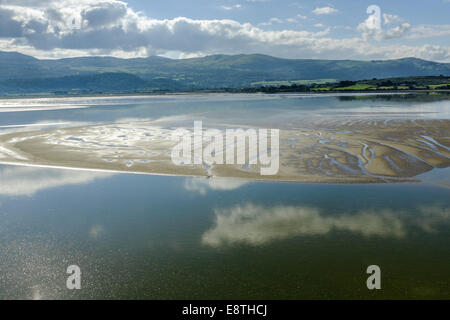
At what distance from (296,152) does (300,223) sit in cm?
1366

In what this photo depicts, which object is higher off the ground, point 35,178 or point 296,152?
point 296,152

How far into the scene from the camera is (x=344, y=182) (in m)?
21.2

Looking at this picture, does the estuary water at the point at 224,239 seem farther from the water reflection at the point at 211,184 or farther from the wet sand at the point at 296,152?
the wet sand at the point at 296,152

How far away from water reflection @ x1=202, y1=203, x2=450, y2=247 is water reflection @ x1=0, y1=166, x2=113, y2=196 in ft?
35.3

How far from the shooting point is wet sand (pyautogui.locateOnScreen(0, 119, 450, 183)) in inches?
922

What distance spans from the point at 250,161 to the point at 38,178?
14.3 meters

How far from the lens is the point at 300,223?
15.6 m

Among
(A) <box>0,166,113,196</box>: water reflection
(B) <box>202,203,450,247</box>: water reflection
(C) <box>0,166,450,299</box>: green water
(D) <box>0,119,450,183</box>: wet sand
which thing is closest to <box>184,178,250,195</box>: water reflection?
(C) <box>0,166,450,299</box>: green water

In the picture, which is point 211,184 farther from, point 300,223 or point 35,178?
point 35,178

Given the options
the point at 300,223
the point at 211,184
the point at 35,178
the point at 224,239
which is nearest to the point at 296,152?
the point at 211,184

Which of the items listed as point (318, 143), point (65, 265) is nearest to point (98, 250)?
point (65, 265)

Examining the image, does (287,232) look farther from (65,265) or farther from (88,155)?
(88,155)

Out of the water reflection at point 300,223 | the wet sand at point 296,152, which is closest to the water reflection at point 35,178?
the wet sand at point 296,152
